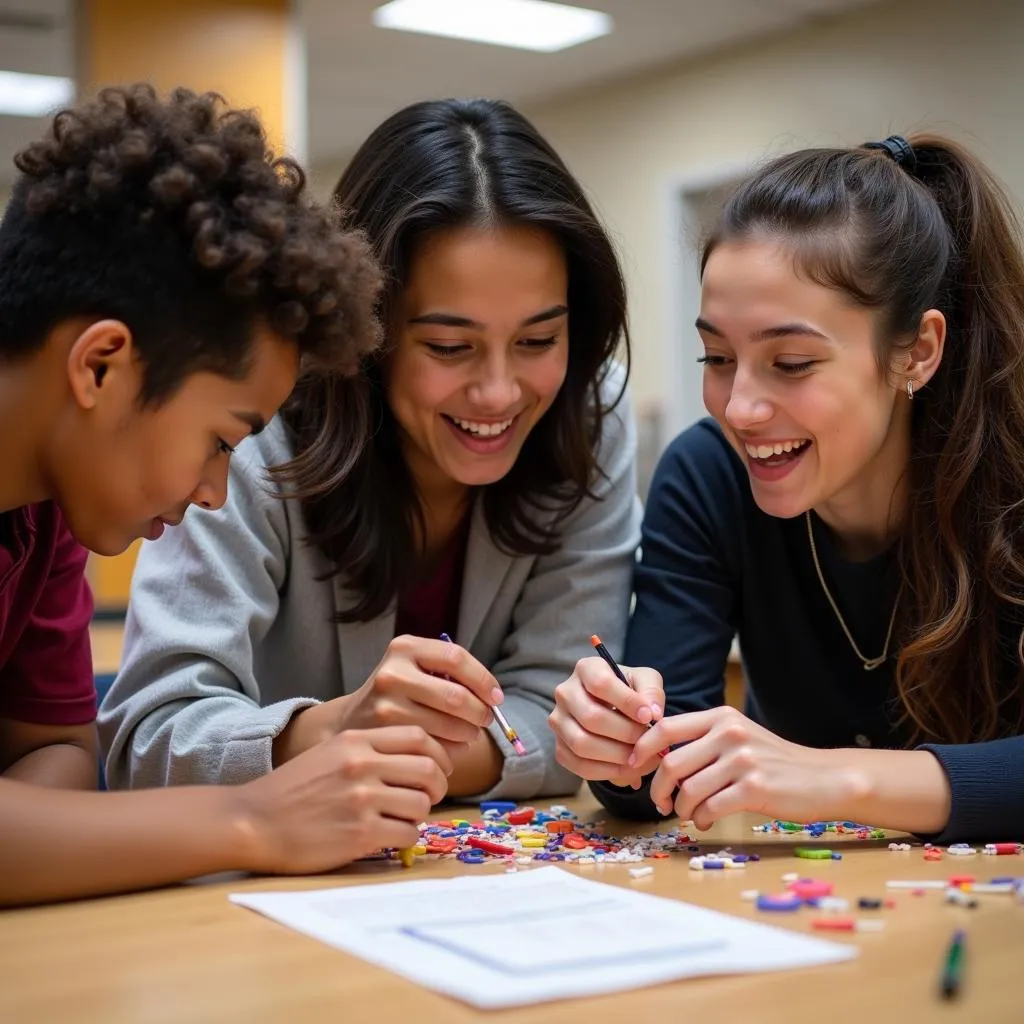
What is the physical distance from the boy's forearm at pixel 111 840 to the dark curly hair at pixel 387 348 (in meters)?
0.61

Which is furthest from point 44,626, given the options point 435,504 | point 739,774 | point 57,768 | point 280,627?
point 739,774

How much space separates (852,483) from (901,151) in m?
0.44

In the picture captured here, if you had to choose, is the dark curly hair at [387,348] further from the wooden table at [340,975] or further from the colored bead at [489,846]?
the wooden table at [340,975]

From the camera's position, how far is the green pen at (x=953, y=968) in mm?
913

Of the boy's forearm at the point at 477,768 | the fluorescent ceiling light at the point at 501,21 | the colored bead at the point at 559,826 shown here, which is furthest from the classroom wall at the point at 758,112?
the colored bead at the point at 559,826

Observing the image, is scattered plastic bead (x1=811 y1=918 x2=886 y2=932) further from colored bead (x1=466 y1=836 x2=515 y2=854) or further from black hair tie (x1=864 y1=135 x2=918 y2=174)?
black hair tie (x1=864 y1=135 x2=918 y2=174)

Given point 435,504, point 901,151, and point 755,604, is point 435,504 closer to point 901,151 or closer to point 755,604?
point 755,604

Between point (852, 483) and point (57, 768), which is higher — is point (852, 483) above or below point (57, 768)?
above

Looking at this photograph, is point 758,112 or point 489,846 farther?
point 758,112

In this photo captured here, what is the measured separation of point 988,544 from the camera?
1690mm

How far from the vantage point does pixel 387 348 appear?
1794mm

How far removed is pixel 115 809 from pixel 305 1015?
405 mm

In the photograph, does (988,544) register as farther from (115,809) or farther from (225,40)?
(225,40)

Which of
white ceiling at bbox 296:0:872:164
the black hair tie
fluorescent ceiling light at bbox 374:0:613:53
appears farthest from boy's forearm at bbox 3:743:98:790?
fluorescent ceiling light at bbox 374:0:613:53
